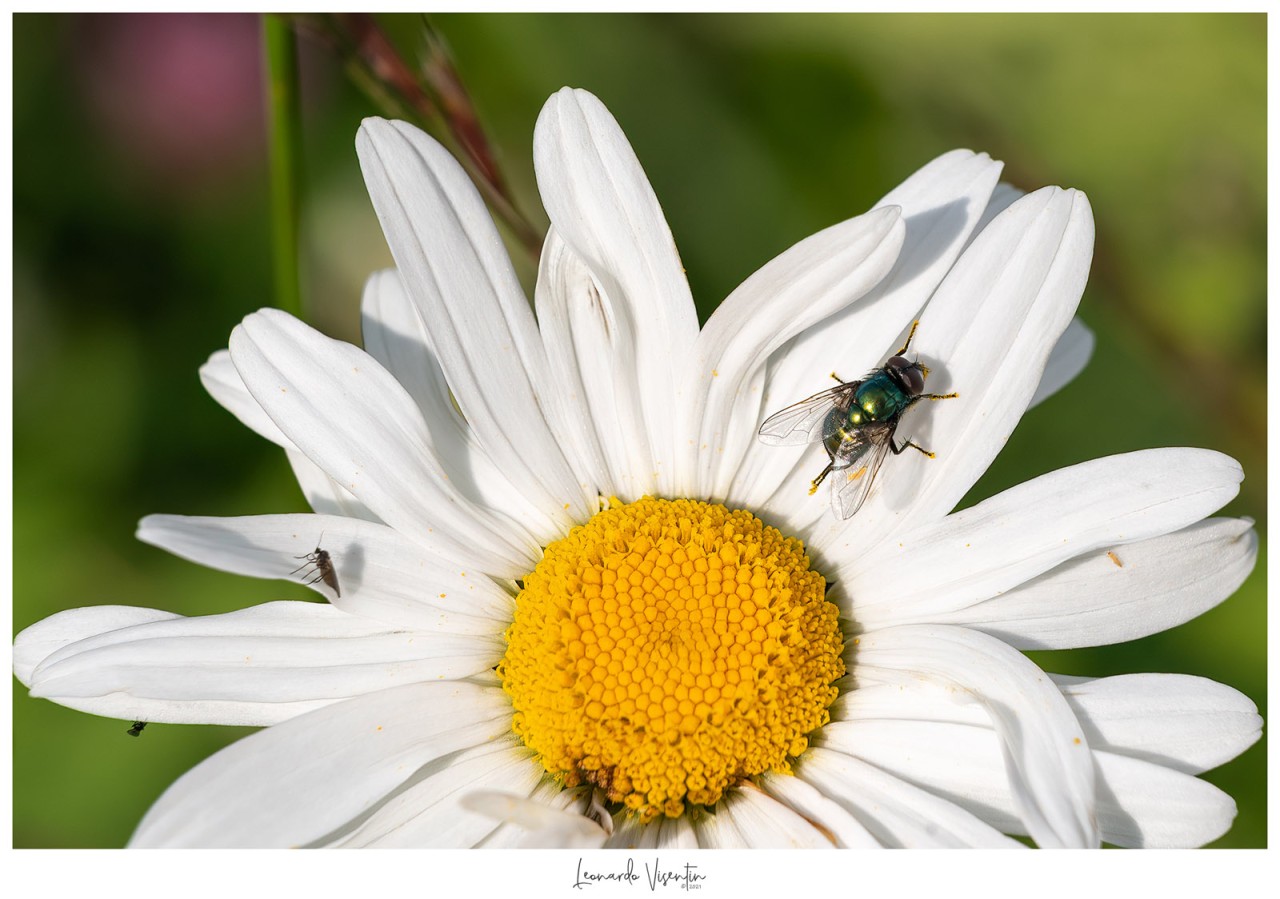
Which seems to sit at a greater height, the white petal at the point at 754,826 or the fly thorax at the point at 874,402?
the fly thorax at the point at 874,402

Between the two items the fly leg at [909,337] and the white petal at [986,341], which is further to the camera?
the fly leg at [909,337]

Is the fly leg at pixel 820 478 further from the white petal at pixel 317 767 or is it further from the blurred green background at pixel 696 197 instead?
the blurred green background at pixel 696 197

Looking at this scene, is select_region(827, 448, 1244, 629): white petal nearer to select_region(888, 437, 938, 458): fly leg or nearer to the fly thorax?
select_region(888, 437, 938, 458): fly leg

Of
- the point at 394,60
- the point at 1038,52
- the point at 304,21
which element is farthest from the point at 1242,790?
the point at 304,21

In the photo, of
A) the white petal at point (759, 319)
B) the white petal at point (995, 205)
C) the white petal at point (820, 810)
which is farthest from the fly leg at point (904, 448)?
the white petal at point (820, 810)

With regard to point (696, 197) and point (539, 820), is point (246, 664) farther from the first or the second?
point (696, 197)

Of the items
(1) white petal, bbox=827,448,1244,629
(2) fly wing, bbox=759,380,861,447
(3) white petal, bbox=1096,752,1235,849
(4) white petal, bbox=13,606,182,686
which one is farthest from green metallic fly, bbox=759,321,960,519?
(4) white petal, bbox=13,606,182,686

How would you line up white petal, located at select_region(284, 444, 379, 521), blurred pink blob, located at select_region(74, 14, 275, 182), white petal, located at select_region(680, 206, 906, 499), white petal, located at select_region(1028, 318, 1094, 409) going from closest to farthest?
white petal, located at select_region(680, 206, 906, 499) → white petal, located at select_region(284, 444, 379, 521) → white petal, located at select_region(1028, 318, 1094, 409) → blurred pink blob, located at select_region(74, 14, 275, 182)
